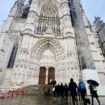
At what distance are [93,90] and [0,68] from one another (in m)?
8.99

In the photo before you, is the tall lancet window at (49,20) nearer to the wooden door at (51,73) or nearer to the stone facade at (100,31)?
A: the wooden door at (51,73)

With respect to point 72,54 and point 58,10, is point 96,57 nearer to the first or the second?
point 72,54

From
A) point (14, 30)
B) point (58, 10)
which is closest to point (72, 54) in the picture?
point (14, 30)

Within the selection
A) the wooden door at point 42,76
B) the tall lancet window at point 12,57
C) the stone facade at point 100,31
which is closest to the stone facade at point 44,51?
the tall lancet window at point 12,57

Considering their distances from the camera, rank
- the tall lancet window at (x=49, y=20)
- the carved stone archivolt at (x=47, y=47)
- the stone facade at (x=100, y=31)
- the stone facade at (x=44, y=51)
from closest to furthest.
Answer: the stone facade at (x=44, y=51) → the carved stone archivolt at (x=47, y=47) → the tall lancet window at (x=49, y=20) → the stone facade at (x=100, y=31)

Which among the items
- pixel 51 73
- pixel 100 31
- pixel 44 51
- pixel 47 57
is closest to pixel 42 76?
pixel 51 73

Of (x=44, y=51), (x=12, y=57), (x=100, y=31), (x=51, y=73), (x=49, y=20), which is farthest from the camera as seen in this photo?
(x=100, y=31)

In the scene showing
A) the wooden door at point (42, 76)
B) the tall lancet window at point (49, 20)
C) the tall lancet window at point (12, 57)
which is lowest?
the wooden door at point (42, 76)

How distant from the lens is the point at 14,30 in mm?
11258

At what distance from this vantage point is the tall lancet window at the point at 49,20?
11.8m

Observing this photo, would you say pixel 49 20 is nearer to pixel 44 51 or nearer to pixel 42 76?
pixel 44 51

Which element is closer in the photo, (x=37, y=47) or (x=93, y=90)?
(x=93, y=90)

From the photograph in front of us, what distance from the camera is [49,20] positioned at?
1342 cm

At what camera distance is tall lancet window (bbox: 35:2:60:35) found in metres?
11.8
